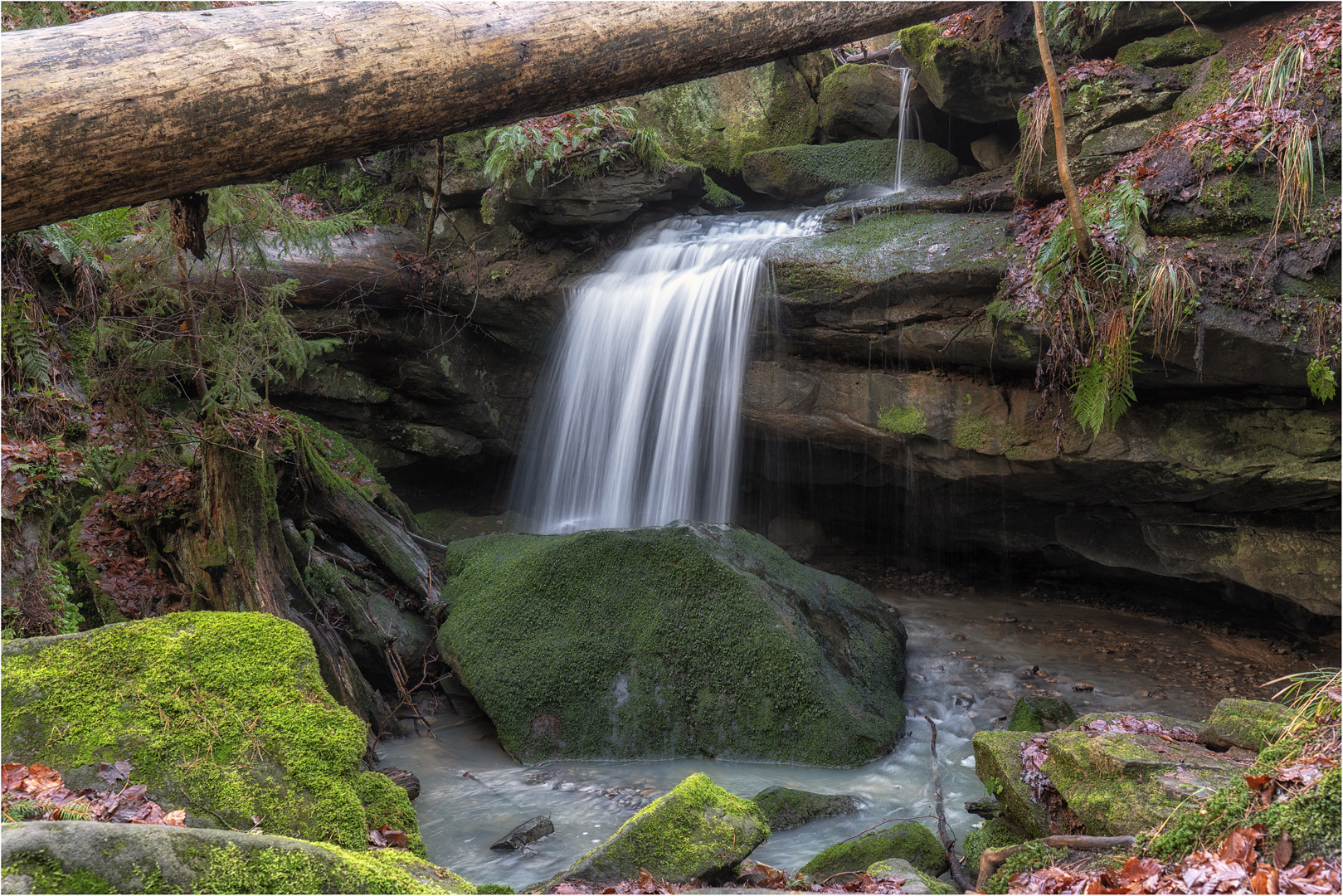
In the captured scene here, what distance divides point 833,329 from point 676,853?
5.88 m

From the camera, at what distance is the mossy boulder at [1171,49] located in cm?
715

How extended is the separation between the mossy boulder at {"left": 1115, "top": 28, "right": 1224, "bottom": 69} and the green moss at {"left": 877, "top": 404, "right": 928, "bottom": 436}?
3.80m

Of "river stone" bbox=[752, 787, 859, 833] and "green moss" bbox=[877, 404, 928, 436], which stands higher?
"green moss" bbox=[877, 404, 928, 436]

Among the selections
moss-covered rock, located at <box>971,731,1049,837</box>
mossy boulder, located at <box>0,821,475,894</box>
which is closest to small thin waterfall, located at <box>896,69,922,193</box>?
moss-covered rock, located at <box>971,731,1049,837</box>

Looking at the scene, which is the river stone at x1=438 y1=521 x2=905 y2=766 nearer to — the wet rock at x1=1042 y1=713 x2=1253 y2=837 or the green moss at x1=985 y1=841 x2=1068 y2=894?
the wet rock at x1=1042 y1=713 x2=1253 y2=837

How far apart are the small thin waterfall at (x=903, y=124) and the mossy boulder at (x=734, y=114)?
4.53 feet

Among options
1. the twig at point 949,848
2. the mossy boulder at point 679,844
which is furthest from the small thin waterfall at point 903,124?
the mossy boulder at point 679,844

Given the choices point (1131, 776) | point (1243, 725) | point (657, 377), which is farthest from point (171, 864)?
point (657, 377)

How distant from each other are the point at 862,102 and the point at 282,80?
9.67 meters

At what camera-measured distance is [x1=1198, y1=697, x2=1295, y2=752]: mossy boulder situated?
3.61 meters

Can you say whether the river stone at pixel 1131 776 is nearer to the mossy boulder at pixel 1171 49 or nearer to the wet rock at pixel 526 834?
the wet rock at pixel 526 834

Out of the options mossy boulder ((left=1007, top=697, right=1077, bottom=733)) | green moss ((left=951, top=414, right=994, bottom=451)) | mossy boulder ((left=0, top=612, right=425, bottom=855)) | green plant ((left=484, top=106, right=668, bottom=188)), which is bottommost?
mossy boulder ((left=1007, top=697, right=1077, bottom=733))

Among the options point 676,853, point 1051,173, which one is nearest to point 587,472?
point 1051,173

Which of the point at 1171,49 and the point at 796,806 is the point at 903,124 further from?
the point at 796,806
